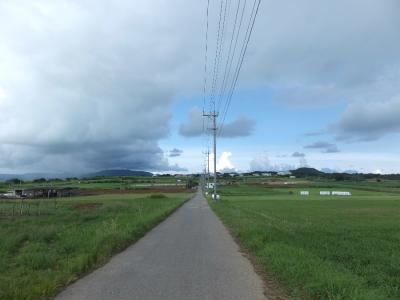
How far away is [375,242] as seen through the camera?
20.0m

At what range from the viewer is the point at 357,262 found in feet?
45.7

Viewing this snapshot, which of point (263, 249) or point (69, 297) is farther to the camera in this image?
point (263, 249)

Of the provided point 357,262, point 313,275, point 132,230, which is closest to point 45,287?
point 313,275

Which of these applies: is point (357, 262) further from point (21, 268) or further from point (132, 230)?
point (132, 230)

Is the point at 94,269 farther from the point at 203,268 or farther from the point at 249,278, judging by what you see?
the point at 249,278

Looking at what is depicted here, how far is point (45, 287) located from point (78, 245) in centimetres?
766

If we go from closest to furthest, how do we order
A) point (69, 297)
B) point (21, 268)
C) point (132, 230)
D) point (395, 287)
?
1. point (69, 297)
2. point (395, 287)
3. point (21, 268)
4. point (132, 230)

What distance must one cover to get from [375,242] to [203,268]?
10.2 metres

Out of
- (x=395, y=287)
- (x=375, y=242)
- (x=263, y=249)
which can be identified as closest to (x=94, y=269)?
(x=263, y=249)

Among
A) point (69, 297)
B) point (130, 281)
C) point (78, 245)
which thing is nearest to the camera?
point (69, 297)

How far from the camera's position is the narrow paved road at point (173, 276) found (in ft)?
30.9

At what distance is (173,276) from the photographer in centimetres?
1151

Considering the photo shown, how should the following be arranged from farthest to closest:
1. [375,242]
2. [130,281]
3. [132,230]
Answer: [132,230]
[375,242]
[130,281]

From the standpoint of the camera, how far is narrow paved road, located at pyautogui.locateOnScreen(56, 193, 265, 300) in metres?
9.43
